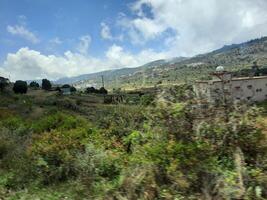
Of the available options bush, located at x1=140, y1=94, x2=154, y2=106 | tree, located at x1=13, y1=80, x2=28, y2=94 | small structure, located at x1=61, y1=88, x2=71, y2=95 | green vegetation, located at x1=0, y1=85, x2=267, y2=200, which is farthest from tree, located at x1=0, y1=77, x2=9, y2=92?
green vegetation, located at x1=0, y1=85, x2=267, y2=200

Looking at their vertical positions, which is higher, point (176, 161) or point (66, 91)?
point (66, 91)

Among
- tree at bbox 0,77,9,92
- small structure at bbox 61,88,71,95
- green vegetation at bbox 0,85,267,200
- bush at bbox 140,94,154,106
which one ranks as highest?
tree at bbox 0,77,9,92

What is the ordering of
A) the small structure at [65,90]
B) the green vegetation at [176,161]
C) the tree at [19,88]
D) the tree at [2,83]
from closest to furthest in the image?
the green vegetation at [176,161]
the tree at [2,83]
the tree at [19,88]
the small structure at [65,90]

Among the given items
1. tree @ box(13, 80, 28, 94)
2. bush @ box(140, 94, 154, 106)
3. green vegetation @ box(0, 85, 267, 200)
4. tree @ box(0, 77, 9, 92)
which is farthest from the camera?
tree @ box(13, 80, 28, 94)

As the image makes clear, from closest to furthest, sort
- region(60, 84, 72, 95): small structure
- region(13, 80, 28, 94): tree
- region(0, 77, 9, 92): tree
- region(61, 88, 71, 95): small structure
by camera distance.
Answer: region(0, 77, 9, 92): tree → region(13, 80, 28, 94): tree → region(61, 88, 71, 95): small structure → region(60, 84, 72, 95): small structure

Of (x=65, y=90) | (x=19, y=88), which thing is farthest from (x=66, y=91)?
(x=19, y=88)

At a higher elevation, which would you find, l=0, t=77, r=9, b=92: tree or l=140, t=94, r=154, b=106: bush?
l=0, t=77, r=9, b=92: tree

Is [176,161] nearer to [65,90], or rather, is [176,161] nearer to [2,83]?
[2,83]

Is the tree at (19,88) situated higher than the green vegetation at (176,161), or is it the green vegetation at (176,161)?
the tree at (19,88)

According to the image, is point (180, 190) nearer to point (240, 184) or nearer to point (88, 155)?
point (240, 184)

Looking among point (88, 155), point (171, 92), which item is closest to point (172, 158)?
point (171, 92)

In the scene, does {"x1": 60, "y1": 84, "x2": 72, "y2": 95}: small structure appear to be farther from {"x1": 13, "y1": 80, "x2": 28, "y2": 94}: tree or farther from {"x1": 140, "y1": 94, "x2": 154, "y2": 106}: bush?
{"x1": 140, "y1": 94, "x2": 154, "y2": 106}: bush

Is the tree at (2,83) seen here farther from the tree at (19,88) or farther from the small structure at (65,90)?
the small structure at (65,90)

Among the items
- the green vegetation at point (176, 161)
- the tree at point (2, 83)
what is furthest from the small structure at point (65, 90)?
the green vegetation at point (176, 161)
